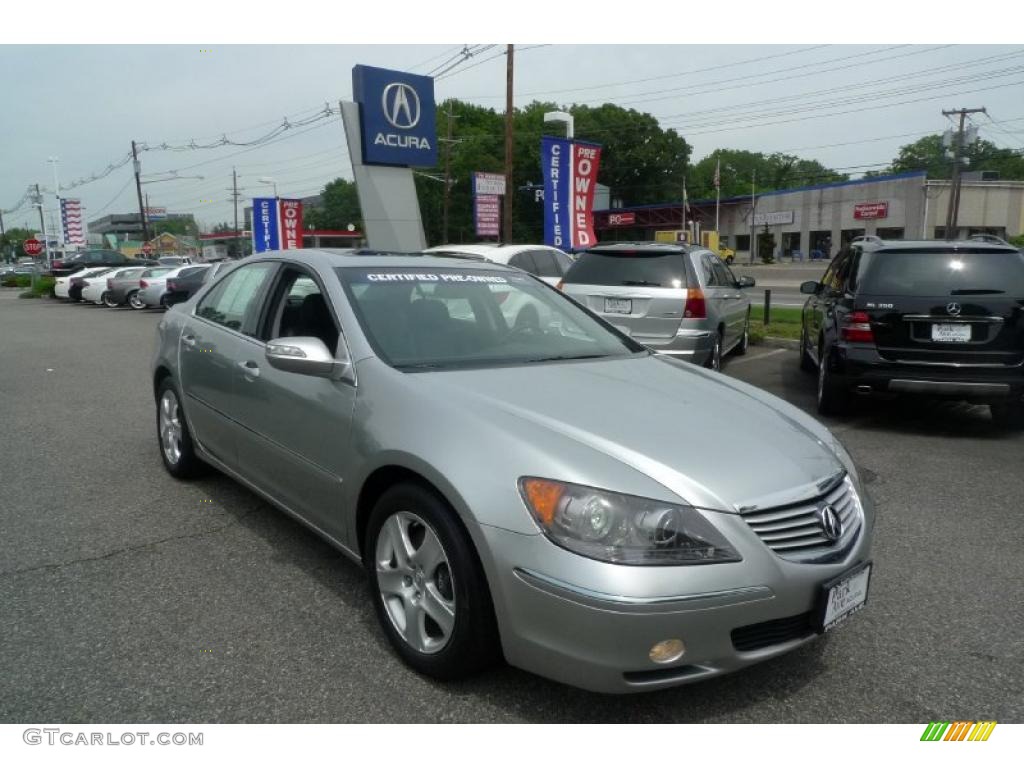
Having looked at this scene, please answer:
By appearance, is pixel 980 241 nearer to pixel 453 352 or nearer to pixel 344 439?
pixel 453 352

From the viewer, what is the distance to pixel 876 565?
3953 mm

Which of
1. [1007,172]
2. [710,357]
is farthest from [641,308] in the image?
[1007,172]

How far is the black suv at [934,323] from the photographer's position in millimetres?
6418

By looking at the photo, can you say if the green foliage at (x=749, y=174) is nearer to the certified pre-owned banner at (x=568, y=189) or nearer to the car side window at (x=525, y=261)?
the certified pre-owned banner at (x=568, y=189)

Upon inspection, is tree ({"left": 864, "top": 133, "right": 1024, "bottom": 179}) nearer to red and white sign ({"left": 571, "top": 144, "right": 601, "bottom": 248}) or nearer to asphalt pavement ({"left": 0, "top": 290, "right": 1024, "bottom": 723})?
red and white sign ({"left": 571, "top": 144, "right": 601, "bottom": 248})

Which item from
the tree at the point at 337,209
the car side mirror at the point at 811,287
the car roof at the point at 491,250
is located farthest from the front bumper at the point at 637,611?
the tree at the point at 337,209

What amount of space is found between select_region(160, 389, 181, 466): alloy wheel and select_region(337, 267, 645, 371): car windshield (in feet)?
6.82

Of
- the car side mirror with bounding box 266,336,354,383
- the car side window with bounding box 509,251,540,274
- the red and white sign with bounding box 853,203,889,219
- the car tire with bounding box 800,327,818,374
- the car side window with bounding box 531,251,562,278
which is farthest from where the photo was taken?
the red and white sign with bounding box 853,203,889,219

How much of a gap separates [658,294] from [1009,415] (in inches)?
137

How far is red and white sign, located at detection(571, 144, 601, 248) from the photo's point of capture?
62.7 ft

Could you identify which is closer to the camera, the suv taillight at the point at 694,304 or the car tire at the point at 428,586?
the car tire at the point at 428,586

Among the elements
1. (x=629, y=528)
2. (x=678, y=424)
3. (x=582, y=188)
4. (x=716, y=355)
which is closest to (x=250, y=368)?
(x=678, y=424)

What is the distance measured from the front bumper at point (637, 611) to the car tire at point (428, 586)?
0.12 metres

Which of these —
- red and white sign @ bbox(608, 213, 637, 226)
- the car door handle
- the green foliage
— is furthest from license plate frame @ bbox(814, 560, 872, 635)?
the green foliage
